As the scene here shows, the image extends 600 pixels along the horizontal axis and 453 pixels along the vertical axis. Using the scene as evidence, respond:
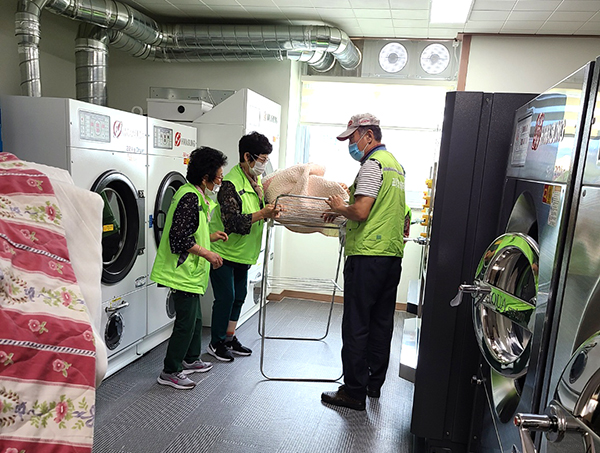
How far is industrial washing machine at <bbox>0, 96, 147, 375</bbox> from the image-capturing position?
8.43 ft

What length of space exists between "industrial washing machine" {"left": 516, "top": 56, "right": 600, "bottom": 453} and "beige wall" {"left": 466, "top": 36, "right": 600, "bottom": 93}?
12.1ft

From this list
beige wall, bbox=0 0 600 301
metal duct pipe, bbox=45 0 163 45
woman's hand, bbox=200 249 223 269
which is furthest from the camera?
beige wall, bbox=0 0 600 301

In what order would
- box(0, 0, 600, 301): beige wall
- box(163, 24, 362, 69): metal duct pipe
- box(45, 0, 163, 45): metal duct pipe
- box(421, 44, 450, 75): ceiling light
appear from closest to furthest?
box(45, 0, 163, 45): metal duct pipe, box(0, 0, 600, 301): beige wall, box(163, 24, 362, 69): metal duct pipe, box(421, 44, 450, 75): ceiling light

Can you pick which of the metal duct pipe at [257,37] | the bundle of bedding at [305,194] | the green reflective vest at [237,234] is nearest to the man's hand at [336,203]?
the bundle of bedding at [305,194]

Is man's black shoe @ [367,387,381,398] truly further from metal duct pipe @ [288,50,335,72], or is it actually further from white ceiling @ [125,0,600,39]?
metal duct pipe @ [288,50,335,72]

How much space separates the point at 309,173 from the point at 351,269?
0.69 meters

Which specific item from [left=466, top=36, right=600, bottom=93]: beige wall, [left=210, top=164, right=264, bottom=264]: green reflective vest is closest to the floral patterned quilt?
[left=210, top=164, right=264, bottom=264]: green reflective vest

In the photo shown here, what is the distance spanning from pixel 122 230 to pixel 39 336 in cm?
252

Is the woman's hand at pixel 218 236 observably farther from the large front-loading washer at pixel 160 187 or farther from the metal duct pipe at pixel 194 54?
the metal duct pipe at pixel 194 54

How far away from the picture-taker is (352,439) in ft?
8.34

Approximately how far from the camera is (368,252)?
2709 mm

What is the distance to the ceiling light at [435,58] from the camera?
196 inches

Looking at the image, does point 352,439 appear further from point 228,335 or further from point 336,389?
point 228,335

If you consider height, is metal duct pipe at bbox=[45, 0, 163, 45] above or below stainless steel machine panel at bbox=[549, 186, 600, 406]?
above
